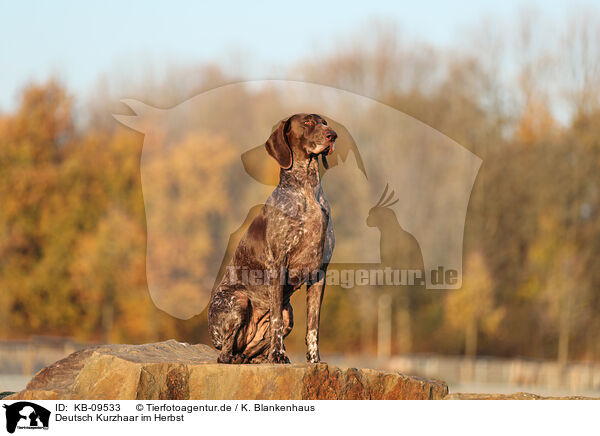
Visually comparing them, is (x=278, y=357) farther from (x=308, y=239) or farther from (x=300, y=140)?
(x=300, y=140)

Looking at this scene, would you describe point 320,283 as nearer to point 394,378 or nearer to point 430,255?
point 394,378

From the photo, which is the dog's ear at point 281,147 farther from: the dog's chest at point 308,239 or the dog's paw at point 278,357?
the dog's paw at point 278,357

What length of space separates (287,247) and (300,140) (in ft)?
3.65

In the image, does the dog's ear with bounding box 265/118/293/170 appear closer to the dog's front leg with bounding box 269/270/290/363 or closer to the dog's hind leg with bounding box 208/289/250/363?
the dog's front leg with bounding box 269/270/290/363

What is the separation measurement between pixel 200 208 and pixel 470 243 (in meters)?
17.0

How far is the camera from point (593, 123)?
38.3 metres

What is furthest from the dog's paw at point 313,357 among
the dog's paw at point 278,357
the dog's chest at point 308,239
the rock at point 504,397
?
the rock at point 504,397

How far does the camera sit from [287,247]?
9.06 m

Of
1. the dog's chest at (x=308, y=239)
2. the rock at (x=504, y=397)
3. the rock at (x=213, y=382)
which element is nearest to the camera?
the rock at (x=213, y=382)

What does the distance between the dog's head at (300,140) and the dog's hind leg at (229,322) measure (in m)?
1.55
